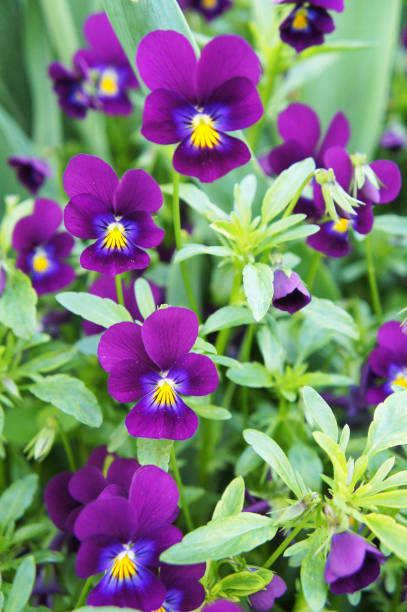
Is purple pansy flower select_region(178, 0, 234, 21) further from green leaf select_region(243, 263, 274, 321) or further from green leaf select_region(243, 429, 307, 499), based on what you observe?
green leaf select_region(243, 429, 307, 499)

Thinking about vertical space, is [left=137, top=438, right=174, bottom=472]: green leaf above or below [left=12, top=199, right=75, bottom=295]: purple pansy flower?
below

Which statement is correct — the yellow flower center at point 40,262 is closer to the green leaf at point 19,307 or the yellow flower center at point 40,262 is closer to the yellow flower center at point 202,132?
the green leaf at point 19,307

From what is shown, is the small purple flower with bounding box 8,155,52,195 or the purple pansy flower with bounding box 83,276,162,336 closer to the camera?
the purple pansy flower with bounding box 83,276,162,336

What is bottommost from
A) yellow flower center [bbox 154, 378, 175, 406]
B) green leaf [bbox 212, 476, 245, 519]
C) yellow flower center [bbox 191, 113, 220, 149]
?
green leaf [bbox 212, 476, 245, 519]

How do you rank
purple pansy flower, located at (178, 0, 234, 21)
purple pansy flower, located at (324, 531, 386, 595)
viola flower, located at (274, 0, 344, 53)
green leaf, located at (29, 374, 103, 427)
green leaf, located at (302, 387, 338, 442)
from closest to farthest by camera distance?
purple pansy flower, located at (324, 531, 386, 595)
green leaf, located at (302, 387, 338, 442)
green leaf, located at (29, 374, 103, 427)
viola flower, located at (274, 0, 344, 53)
purple pansy flower, located at (178, 0, 234, 21)

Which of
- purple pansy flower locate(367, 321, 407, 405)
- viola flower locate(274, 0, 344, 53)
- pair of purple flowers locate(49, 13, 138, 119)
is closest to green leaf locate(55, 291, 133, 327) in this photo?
purple pansy flower locate(367, 321, 407, 405)

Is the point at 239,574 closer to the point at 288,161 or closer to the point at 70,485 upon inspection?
the point at 70,485

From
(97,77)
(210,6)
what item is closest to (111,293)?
(97,77)

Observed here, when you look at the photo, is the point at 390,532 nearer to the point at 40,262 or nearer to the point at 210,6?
the point at 40,262
